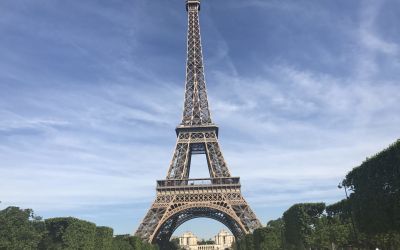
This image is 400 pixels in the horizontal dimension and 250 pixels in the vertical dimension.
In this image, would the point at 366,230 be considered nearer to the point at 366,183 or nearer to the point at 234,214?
Answer: the point at 366,183

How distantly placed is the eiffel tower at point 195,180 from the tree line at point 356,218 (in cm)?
742

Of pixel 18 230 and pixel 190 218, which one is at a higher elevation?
pixel 190 218

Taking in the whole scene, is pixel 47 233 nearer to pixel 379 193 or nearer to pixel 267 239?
pixel 267 239

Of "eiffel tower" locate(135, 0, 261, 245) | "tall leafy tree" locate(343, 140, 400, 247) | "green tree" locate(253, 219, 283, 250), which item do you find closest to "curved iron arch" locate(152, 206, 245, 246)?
"eiffel tower" locate(135, 0, 261, 245)

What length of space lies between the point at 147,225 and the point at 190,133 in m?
19.0

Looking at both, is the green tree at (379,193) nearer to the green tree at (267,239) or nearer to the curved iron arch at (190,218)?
the green tree at (267,239)

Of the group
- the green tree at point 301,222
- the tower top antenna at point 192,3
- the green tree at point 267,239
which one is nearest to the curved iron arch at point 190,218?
the green tree at point 267,239

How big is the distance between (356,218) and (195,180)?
1512 inches

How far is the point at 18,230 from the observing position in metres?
50.1

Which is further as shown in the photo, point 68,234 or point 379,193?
point 68,234

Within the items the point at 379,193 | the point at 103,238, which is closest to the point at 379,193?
the point at 379,193

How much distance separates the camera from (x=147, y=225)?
68188mm

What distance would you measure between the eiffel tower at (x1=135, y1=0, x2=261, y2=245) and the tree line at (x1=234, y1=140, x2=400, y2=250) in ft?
24.4

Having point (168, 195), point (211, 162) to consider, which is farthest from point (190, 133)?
point (168, 195)
